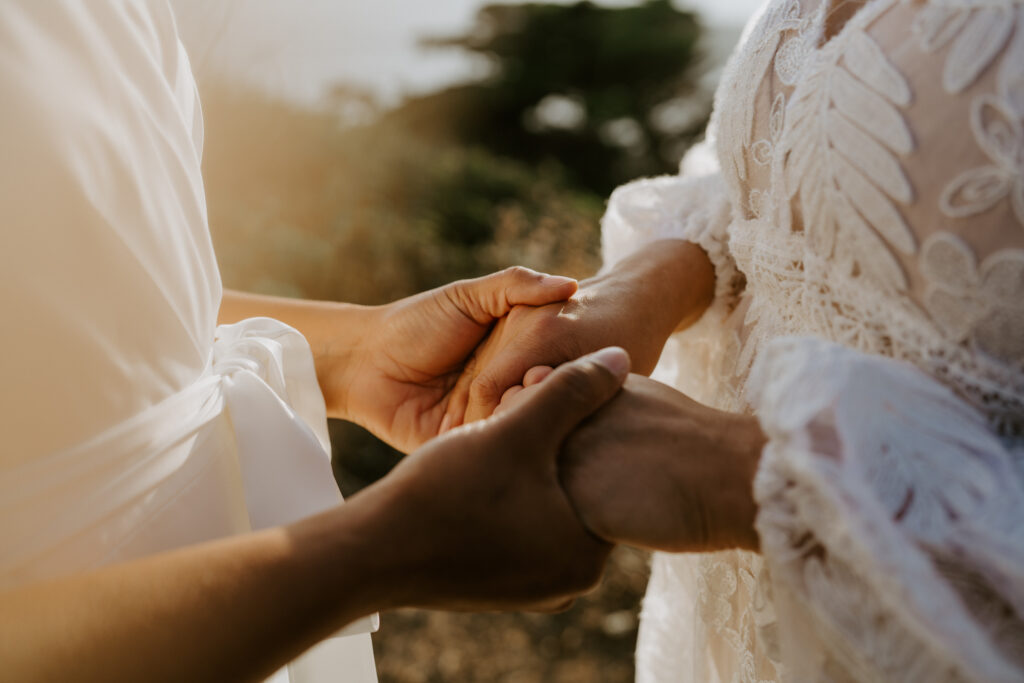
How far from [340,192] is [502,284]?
3.03 m

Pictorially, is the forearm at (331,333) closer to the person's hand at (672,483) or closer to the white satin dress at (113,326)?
the white satin dress at (113,326)

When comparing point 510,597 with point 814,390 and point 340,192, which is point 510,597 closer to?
point 814,390

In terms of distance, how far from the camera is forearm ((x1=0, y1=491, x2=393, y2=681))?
76cm

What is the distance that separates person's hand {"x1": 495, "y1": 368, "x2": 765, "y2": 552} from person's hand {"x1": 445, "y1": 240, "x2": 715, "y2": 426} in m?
0.47

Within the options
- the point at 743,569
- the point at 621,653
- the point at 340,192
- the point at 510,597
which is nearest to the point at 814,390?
the point at 510,597

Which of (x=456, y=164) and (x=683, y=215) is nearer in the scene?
(x=683, y=215)

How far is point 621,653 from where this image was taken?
3.46 m

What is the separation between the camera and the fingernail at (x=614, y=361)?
0.98 m

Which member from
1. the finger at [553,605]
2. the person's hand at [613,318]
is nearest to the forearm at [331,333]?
the person's hand at [613,318]

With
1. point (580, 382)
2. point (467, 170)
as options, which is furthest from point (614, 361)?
point (467, 170)

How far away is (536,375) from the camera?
1.32 meters

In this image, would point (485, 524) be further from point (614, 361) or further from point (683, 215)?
point (683, 215)

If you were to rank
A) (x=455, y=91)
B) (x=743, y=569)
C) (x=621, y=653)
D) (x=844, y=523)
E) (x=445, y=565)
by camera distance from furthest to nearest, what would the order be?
(x=455, y=91) → (x=621, y=653) → (x=743, y=569) → (x=445, y=565) → (x=844, y=523)

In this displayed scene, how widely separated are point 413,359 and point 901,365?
1055mm
